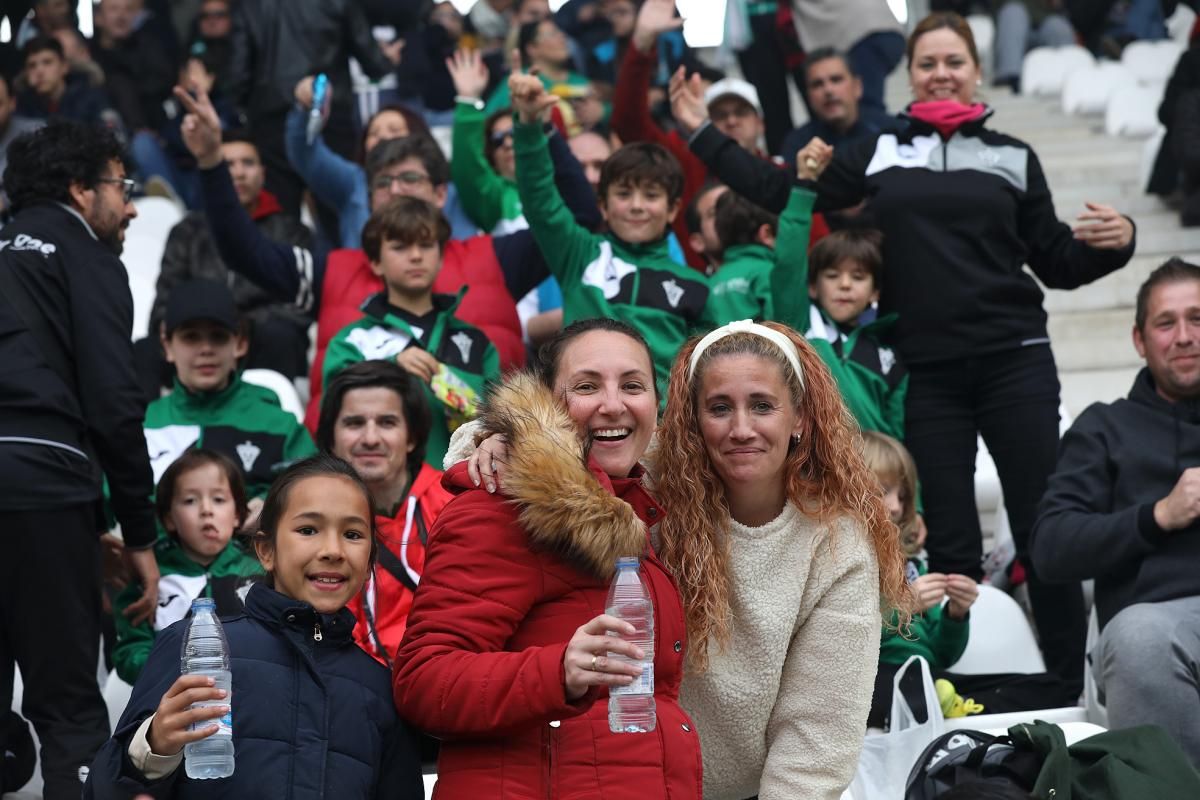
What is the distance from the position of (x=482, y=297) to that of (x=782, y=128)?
425 cm

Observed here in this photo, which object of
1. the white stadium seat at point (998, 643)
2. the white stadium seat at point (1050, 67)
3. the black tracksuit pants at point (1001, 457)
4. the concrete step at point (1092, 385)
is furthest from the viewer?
A: the white stadium seat at point (1050, 67)

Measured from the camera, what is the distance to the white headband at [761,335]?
3.51 metres

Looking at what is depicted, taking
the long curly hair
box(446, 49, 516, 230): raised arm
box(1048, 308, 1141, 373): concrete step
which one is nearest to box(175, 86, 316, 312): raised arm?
box(446, 49, 516, 230): raised arm

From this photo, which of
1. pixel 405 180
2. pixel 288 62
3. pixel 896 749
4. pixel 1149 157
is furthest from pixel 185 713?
pixel 1149 157

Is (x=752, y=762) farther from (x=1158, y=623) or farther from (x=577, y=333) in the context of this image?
(x=1158, y=623)

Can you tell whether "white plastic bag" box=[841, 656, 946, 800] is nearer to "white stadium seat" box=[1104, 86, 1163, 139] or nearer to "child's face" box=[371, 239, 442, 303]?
"child's face" box=[371, 239, 442, 303]

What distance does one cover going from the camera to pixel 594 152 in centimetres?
788

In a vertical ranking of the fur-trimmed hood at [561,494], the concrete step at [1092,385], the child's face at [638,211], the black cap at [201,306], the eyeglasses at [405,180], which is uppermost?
the eyeglasses at [405,180]

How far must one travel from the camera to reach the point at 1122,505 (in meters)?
4.63

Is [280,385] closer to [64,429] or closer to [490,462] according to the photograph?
[64,429]

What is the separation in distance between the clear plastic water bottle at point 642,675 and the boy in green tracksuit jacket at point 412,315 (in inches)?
102

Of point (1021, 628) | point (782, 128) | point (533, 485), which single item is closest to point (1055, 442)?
point (1021, 628)

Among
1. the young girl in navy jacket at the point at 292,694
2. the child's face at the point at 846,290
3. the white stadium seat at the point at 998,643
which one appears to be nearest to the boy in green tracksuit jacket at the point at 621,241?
the child's face at the point at 846,290

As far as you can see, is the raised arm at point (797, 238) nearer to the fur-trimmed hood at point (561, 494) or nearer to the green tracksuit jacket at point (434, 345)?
the green tracksuit jacket at point (434, 345)
